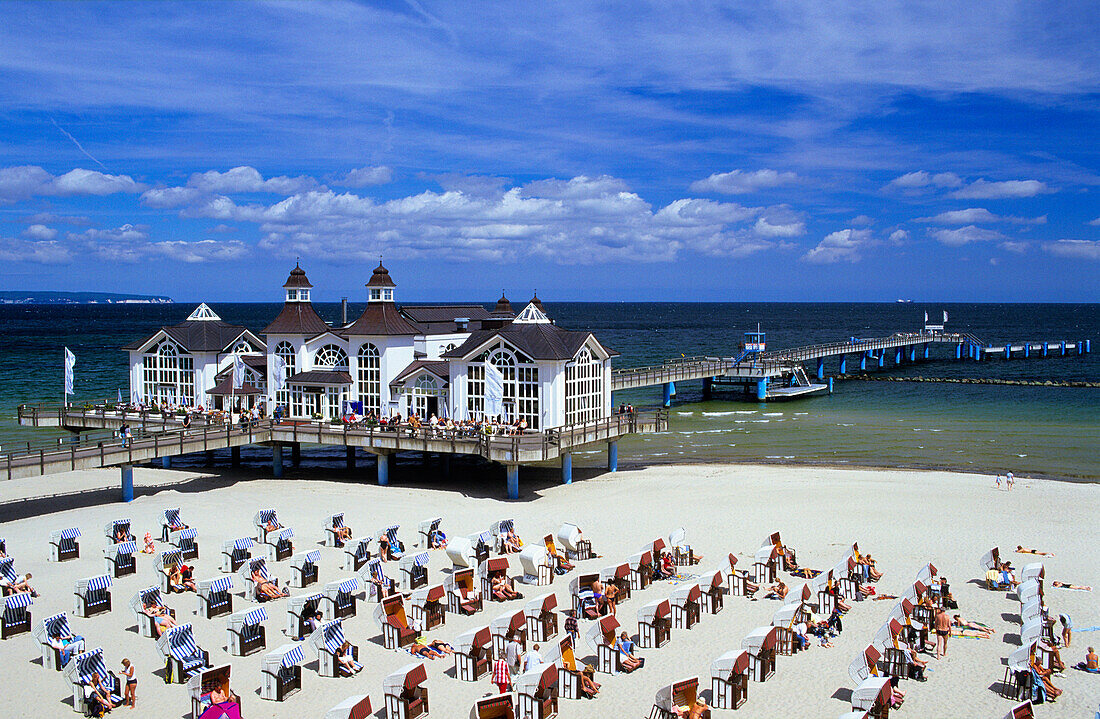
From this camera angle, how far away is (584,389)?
32.7 m

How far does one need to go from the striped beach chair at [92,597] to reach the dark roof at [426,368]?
1638 centimetres

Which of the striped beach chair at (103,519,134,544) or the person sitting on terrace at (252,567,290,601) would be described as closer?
the person sitting on terrace at (252,567,290,601)

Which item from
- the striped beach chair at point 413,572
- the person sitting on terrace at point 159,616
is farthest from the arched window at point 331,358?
the person sitting on terrace at point 159,616

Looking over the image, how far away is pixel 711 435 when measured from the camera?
4597 centimetres

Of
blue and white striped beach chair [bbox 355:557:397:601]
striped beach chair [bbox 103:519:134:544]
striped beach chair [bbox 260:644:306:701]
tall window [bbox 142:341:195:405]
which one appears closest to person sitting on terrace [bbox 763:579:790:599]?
blue and white striped beach chair [bbox 355:557:397:601]

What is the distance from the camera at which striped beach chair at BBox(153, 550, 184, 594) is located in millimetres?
18984

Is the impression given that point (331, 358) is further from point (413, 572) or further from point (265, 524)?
point (413, 572)

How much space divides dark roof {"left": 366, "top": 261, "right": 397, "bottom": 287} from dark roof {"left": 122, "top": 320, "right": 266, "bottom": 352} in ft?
21.0

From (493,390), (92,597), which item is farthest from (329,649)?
(493,390)

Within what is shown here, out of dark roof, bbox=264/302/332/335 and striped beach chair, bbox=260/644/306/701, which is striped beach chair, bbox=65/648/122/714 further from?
dark roof, bbox=264/302/332/335

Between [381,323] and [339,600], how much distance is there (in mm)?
17921

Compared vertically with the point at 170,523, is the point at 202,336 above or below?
above

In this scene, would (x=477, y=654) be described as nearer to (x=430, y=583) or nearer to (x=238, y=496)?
(x=430, y=583)

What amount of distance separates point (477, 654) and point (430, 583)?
203 inches
